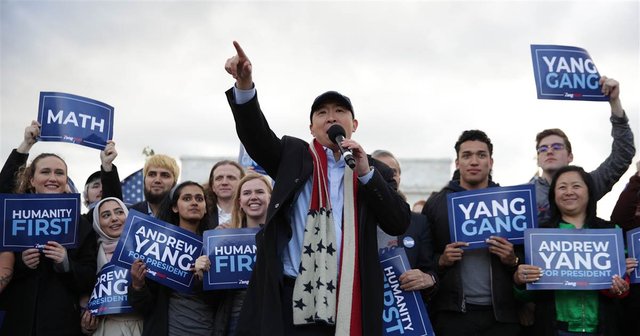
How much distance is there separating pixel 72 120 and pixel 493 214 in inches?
167

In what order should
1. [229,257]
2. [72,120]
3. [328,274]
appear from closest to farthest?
[328,274] → [229,257] → [72,120]

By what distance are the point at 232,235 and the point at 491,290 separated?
2174 millimetres

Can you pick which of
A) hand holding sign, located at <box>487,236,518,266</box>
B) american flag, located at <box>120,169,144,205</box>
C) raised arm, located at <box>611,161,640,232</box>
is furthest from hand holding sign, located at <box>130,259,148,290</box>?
american flag, located at <box>120,169,144,205</box>

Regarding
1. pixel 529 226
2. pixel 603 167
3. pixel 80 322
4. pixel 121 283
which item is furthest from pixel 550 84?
pixel 80 322

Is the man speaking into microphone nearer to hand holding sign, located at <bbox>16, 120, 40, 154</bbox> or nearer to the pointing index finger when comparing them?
the pointing index finger

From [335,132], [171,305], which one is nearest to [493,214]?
[335,132]

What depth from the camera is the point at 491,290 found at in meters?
5.52

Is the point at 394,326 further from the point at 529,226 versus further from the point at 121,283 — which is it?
the point at 121,283

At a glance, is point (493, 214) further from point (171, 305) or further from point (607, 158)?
point (171, 305)

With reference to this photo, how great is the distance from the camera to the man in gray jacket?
249 inches

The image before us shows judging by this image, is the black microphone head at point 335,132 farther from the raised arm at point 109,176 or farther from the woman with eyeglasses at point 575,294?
the raised arm at point 109,176

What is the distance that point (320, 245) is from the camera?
3.88 meters

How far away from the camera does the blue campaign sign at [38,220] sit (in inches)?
237

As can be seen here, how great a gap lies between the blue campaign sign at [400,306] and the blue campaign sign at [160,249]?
1677 mm
